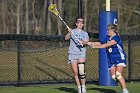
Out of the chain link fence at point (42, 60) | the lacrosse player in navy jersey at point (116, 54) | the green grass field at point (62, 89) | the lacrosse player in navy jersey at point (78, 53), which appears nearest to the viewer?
the lacrosse player in navy jersey at point (116, 54)

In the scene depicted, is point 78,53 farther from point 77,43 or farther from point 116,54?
point 116,54

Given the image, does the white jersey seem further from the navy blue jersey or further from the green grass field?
the green grass field

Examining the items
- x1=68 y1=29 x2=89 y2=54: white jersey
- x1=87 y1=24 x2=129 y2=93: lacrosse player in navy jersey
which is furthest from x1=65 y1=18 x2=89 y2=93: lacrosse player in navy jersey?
x1=87 y1=24 x2=129 y2=93: lacrosse player in navy jersey

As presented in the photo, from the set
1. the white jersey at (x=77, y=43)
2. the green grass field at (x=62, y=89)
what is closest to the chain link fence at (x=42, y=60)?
the green grass field at (x=62, y=89)

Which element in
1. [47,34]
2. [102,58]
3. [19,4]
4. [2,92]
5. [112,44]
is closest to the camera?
[112,44]

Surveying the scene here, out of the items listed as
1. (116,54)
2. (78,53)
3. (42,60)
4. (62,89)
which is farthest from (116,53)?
(42,60)

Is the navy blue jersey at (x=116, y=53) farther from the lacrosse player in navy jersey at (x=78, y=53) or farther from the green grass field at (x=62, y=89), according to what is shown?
the green grass field at (x=62, y=89)

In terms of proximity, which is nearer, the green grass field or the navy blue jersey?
the navy blue jersey

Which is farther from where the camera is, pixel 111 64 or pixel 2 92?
pixel 2 92

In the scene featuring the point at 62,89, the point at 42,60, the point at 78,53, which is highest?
the point at 78,53

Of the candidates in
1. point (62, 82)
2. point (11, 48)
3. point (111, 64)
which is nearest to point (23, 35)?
point (11, 48)

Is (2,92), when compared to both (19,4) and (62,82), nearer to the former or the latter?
(62,82)

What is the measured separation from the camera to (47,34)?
16875 mm

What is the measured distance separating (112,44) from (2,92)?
3.16m
